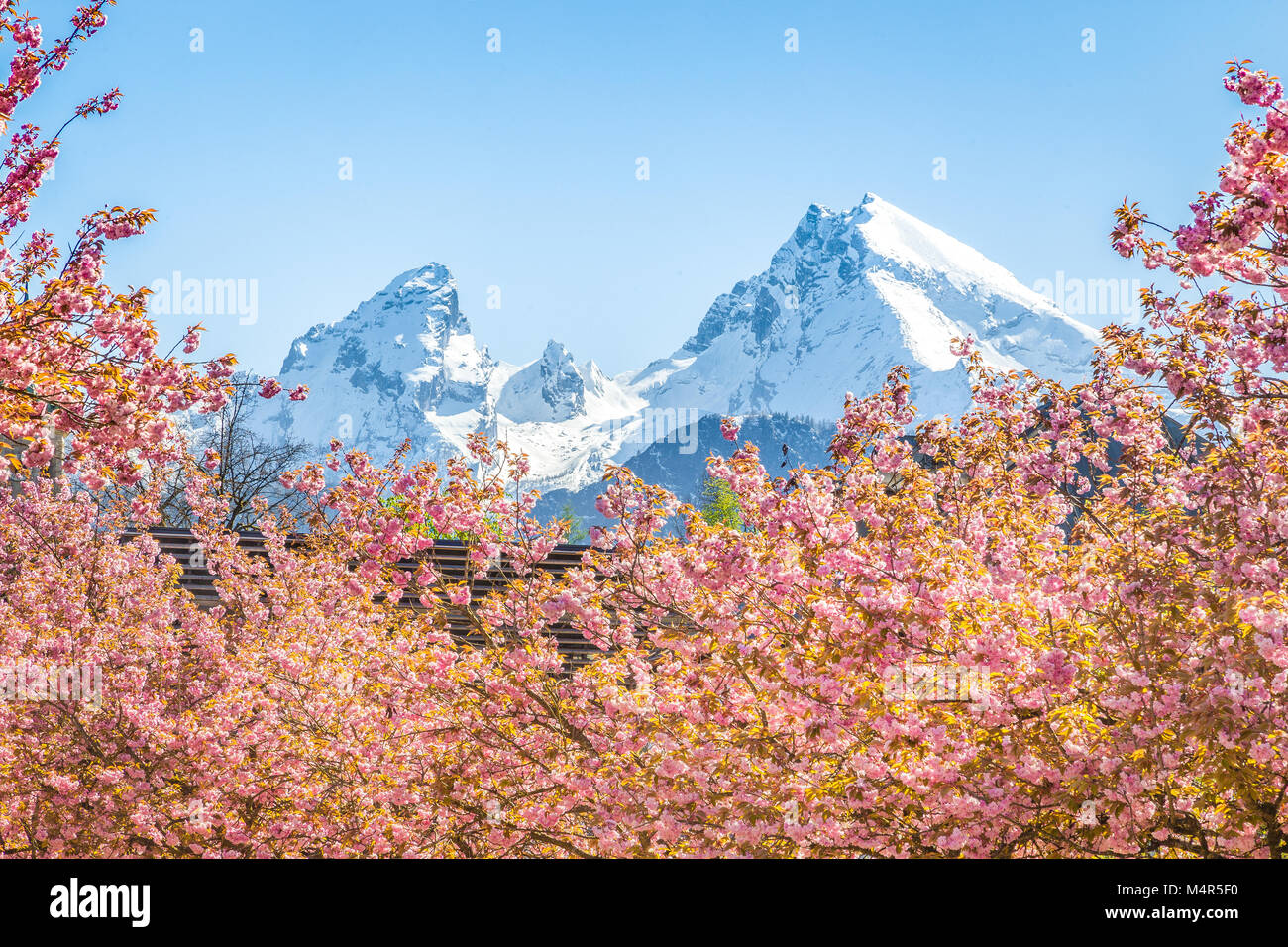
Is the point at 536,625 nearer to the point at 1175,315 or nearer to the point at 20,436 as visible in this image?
the point at 20,436

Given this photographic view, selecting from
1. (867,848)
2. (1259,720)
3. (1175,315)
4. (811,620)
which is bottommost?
(867,848)

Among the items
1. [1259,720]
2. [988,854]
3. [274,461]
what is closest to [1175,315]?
[1259,720]

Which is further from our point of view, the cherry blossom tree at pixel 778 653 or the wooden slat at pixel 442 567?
the wooden slat at pixel 442 567

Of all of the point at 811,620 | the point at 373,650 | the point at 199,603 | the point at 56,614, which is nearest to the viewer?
the point at 811,620

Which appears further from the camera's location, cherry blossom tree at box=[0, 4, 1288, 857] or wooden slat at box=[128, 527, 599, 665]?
wooden slat at box=[128, 527, 599, 665]

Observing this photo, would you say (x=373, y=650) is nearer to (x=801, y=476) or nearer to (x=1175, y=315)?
(x=801, y=476)

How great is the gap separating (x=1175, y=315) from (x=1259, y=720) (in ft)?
11.2

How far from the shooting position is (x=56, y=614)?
31.0 feet

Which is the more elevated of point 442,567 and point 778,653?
point 442,567

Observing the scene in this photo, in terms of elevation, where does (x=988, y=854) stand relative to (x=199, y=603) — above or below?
below

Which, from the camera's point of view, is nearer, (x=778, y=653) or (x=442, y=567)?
(x=778, y=653)

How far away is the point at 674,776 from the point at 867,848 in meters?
1.16

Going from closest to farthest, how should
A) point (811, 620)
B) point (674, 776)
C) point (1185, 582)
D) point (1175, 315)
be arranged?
1. point (1185, 582)
2. point (811, 620)
3. point (674, 776)
4. point (1175, 315)

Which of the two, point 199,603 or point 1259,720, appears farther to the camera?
point 199,603
